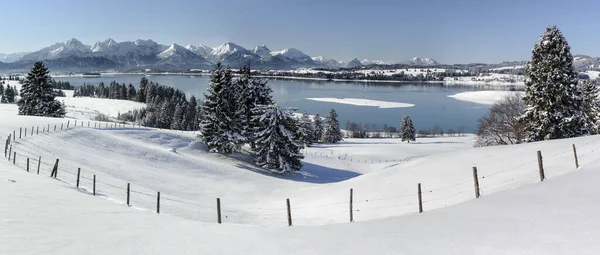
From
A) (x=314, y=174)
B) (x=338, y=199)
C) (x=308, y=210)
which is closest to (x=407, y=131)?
(x=314, y=174)

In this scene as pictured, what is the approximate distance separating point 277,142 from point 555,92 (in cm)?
2832

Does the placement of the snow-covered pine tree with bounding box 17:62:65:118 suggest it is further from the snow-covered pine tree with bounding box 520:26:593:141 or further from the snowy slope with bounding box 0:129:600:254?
the snow-covered pine tree with bounding box 520:26:593:141

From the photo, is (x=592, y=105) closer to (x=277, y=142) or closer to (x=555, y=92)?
(x=555, y=92)

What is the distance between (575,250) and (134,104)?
160059 millimetres

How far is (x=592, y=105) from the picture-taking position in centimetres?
4747

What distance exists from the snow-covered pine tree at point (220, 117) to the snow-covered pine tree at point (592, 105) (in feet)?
148

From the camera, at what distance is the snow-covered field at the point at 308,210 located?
24.9 feet

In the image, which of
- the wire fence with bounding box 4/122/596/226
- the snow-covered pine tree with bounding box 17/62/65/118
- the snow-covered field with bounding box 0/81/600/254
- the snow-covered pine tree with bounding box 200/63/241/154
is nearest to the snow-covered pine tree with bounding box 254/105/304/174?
the snow-covered pine tree with bounding box 200/63/241/154

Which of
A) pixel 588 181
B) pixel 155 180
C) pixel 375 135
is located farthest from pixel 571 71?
pixel 375 135

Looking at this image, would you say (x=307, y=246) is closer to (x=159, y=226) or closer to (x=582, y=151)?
(x=159, y=226)

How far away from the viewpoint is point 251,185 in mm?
33219

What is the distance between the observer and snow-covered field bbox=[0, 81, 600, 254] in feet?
24.9

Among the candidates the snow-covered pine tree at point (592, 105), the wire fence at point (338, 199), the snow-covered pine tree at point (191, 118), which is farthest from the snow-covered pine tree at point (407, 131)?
the wire fence at point (338, 199)

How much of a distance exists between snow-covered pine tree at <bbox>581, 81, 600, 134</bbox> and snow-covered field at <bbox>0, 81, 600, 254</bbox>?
97.6 feet
